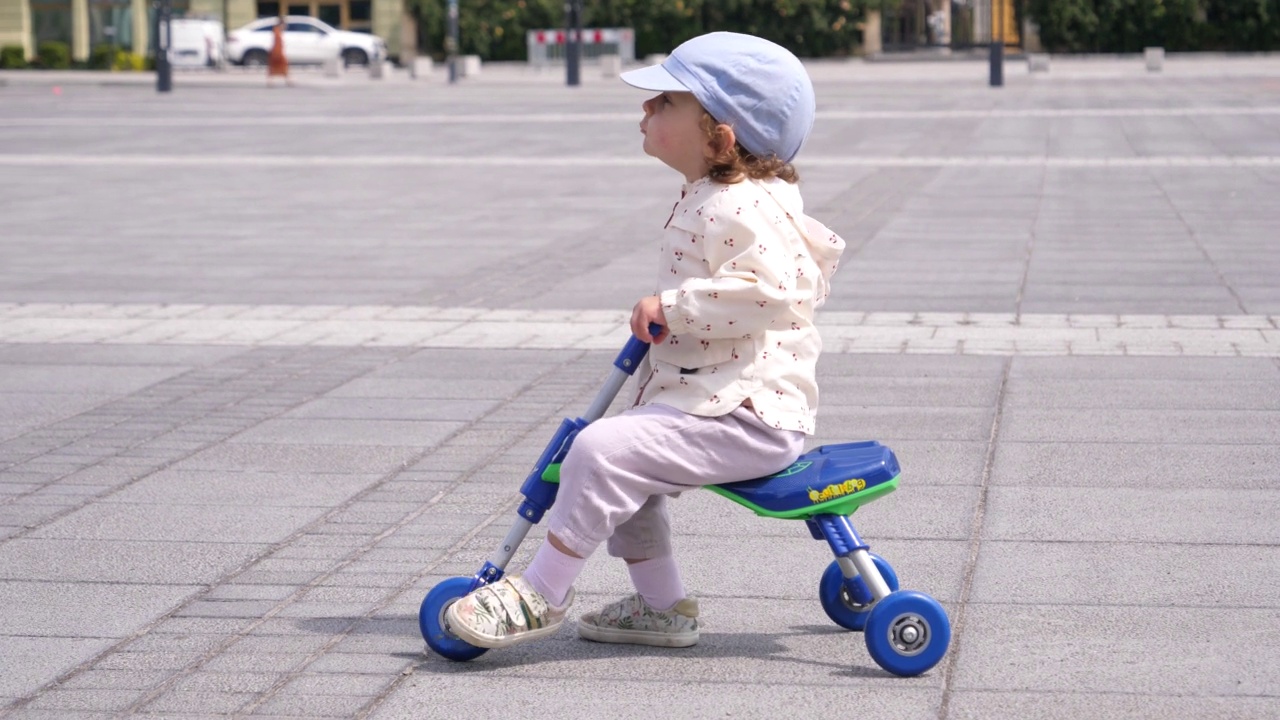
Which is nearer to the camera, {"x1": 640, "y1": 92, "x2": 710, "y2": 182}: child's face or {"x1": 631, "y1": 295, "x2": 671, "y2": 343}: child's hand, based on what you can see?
{"x1": 631, "y1": 295, "x2": 671, "y2": 343}: child's hand

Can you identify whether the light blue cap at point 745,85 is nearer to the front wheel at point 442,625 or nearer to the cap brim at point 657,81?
the cap brim at point 657,81

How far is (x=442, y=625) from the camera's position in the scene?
3.46 meters

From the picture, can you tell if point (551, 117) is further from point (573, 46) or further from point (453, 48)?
point (453, 48)

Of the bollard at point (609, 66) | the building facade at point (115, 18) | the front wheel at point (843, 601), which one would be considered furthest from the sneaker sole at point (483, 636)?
the building facade at point (115, 18)

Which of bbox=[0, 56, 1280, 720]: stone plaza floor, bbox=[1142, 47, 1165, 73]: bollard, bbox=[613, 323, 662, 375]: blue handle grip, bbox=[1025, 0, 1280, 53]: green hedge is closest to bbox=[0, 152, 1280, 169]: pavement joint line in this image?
bbox=[0, 56, 1280, 720]: stone plaza floor

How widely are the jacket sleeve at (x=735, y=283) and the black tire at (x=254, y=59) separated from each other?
1795 inches

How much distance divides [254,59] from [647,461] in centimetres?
4602

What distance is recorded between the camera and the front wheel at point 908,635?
3.33 metres

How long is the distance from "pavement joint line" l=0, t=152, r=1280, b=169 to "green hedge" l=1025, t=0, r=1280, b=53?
34659mm

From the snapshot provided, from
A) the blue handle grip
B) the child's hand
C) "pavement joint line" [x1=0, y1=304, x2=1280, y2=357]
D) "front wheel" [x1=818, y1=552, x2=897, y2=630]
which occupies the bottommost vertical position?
"front wheel" [x1=818, y1=552, x2=897, y2=630]

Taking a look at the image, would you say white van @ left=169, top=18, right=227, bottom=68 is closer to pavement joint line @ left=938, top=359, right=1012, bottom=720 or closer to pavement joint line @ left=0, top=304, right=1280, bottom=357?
pavement joint line @ left=0, top=304, right=1280, bottom=357

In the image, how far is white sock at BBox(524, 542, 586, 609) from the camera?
3.43 metres

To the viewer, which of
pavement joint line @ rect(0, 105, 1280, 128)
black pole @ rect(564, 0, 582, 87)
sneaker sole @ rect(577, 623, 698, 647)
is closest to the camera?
sneaker sole @ rect(577, 623, 698, 647)

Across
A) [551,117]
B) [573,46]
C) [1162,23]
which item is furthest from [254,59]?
[1162,23]
